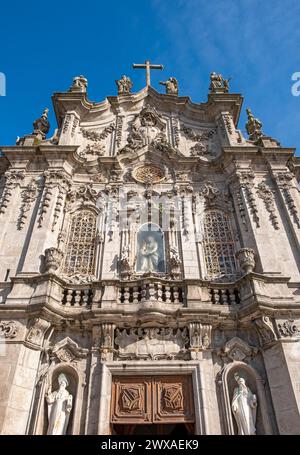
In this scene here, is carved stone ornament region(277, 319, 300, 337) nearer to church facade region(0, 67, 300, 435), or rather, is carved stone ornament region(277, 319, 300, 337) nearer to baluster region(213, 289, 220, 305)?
church facade region(0, 67, 300, 435)

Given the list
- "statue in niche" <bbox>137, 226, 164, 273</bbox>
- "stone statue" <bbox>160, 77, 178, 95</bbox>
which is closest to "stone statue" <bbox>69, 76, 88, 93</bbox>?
"stone statue" <bbox>160, 77, 178, 95</bbox>

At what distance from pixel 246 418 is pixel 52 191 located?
34.7 ft

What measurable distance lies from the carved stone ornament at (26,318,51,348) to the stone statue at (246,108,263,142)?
1288 centimetres

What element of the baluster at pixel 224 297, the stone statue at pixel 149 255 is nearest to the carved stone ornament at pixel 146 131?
the stone statue at pixel 149 255

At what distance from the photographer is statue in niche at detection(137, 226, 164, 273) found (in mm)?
13227

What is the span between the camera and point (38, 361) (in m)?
10.5

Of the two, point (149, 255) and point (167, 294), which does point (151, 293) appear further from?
point (149, 255)

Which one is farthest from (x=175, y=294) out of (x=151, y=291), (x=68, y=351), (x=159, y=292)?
(x=68, y=351)

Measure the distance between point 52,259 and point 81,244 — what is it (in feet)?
6.49

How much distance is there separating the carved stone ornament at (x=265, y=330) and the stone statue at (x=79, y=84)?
49.5ft

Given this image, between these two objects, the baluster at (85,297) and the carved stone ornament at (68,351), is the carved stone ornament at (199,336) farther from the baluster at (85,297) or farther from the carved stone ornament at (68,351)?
the baluster at (85,297)

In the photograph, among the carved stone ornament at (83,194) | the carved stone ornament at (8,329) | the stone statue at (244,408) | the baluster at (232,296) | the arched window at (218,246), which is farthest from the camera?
the carved stone ornament at (83,194)

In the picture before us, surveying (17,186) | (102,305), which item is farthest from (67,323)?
(17,186)

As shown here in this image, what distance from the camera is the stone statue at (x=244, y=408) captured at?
9422 millimetres
